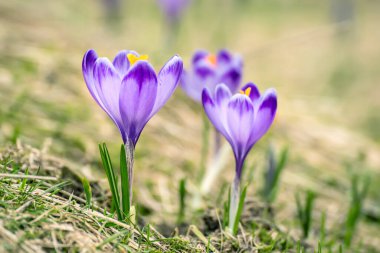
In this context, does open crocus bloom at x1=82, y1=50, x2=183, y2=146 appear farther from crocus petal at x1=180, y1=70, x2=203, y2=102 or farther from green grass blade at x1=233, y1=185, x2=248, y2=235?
crocus petal at x1=180, y1=70, x2=203, y2=102

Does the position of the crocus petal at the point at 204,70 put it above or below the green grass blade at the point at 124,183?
above

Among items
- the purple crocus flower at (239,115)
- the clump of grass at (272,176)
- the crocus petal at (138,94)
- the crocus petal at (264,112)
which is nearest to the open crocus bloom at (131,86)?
the crocus petal at (138,94)

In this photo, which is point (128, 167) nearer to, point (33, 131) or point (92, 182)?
point (92, 182)

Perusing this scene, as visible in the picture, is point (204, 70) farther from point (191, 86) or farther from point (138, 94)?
point (138, 94)

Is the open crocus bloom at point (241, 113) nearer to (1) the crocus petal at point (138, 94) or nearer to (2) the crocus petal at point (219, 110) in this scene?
(2) the crocus petal at point (219, 110)

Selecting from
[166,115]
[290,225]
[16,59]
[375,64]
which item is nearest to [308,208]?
[290,225]

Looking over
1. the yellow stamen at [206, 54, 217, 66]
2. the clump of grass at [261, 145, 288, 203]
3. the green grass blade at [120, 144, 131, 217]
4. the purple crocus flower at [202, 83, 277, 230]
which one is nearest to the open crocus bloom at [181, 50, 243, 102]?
the yellow stamen at [206, 54, 217, 66]
